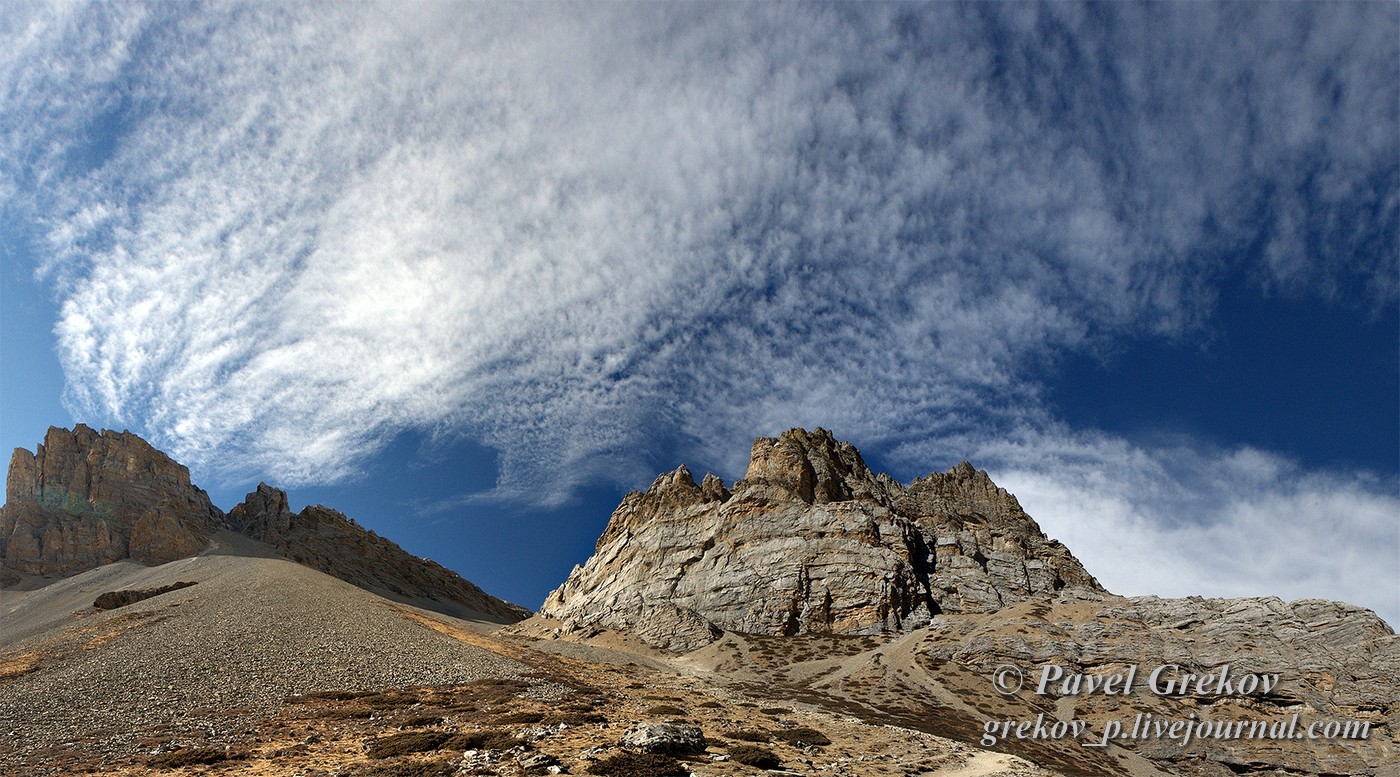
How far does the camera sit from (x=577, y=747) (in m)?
26.4

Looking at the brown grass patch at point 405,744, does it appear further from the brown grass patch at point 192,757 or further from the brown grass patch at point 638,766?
the brown grass patch at point 638,766

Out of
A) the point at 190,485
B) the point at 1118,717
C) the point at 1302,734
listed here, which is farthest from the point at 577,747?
the point at 190,485

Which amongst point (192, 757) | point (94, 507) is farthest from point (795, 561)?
point (94, 507)

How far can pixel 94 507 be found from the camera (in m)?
134

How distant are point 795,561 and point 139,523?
13561 cm

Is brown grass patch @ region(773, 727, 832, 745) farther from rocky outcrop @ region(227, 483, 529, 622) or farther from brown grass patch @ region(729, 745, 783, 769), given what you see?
rocky outcrop @ region(227, 483, 529, 622)

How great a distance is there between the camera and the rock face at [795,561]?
91.2 m

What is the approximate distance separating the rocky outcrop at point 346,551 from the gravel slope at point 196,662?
59727 millimetres

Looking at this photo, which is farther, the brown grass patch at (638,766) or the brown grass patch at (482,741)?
the brown grass patch at (482,741)

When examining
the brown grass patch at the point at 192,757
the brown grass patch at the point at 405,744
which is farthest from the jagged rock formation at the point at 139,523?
the brown grass patch at the point at 405,744

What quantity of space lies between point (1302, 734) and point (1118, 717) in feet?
46.2

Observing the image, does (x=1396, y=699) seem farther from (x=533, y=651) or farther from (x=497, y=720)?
(x=533, y=651)

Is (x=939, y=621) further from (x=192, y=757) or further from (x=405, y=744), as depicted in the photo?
(x=192, y=757)

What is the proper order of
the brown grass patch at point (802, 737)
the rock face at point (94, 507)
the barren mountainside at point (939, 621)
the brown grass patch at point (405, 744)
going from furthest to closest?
1. the rock face at point (94, 507)
2. the barren mountainside at point (939, 621)
3. the brown grass patch at point (802, 737)
4. the brown grass patch at point (405, 744)
